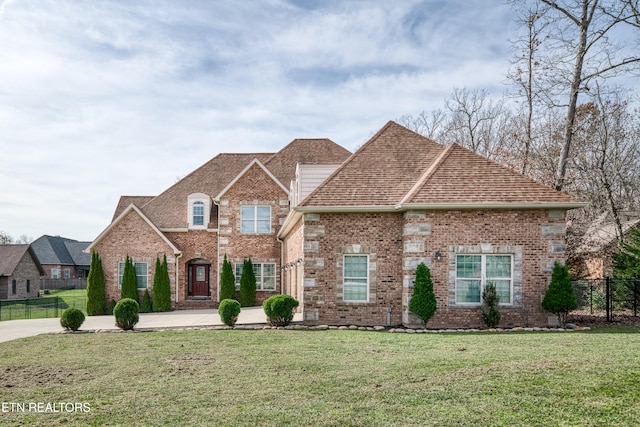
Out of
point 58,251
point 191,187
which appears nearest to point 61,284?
point 58,251

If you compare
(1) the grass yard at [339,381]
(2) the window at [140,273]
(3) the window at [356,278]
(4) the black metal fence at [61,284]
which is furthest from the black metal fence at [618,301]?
(4) the black metal fence at [61,284]

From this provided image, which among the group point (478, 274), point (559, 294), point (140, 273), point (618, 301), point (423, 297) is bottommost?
point (618, 301)

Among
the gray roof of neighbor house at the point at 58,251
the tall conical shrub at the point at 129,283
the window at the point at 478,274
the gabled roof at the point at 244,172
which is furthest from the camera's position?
the gray roof of neighbor house at the point at 58,251

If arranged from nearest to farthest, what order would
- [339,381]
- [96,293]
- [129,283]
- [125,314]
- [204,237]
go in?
[339,381] → [125,314] → [96,293] → [129,283] → [204,237]

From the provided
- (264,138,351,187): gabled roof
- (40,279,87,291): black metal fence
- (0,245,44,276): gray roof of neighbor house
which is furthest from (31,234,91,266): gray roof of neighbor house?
(264,138,351,187): gabled roof

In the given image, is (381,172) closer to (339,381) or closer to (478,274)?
(478,274)

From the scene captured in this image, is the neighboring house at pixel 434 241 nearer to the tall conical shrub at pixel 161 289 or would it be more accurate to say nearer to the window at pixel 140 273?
the tall conical shrub at pixel 161 289

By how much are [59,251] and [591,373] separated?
60645 mm

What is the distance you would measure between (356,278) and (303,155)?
45.8ft

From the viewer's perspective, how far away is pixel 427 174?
51.4 feet

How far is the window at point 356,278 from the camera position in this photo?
15281 mm

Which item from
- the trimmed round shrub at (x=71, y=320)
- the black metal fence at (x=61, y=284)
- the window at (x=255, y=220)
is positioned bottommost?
the black metal fence at (x=61, y=284)

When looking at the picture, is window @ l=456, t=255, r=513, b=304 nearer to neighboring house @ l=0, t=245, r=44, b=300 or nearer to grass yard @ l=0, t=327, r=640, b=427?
grass yard @ l=0, t=327, r=640, b=427

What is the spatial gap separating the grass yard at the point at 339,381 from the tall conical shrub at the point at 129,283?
1134 cm
